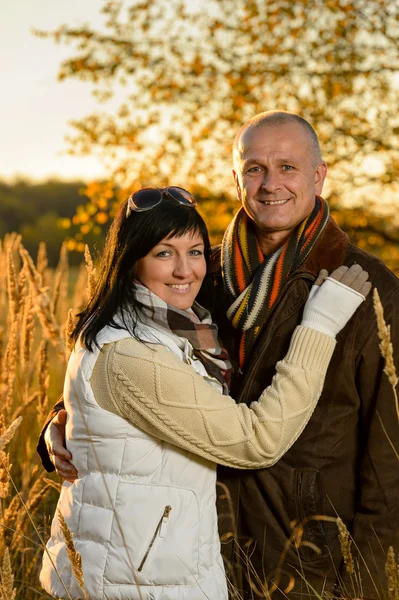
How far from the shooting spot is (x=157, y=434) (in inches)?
98.5

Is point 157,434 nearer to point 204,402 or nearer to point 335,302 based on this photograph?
point 204,402

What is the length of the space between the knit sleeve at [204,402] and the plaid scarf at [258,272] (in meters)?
0.36

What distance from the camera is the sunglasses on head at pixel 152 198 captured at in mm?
2737

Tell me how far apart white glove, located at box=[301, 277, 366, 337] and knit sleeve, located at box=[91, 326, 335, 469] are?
0.22ft

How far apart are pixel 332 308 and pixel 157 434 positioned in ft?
2.37

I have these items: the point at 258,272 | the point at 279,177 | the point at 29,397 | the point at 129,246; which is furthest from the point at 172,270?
the point at 29,397

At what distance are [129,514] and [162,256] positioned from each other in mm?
875

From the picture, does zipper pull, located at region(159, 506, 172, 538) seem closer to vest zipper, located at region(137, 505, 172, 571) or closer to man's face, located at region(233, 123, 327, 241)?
vest zipper, located at region(137, 505, 172, 571)

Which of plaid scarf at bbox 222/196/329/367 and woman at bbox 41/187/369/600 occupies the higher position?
plaid scarf at bbox 222/196/329/367

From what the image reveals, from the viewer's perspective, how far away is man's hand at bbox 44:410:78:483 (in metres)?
2.74

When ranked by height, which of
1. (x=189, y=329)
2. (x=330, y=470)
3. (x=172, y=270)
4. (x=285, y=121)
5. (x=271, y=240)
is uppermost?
(x=285, y=121)

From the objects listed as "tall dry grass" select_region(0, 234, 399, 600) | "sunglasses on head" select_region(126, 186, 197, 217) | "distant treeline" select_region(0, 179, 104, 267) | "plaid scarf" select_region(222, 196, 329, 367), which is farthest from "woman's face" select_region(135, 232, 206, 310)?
"distant treeline" select_region(0, 179, 104, 267)

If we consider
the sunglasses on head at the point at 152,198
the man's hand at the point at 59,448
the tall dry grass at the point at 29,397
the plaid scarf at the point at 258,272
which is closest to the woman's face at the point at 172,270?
the sunglasses on head at the point at 152,198

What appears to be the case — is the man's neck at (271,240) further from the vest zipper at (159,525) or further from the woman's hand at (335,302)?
the vest zipper at (159,525)
